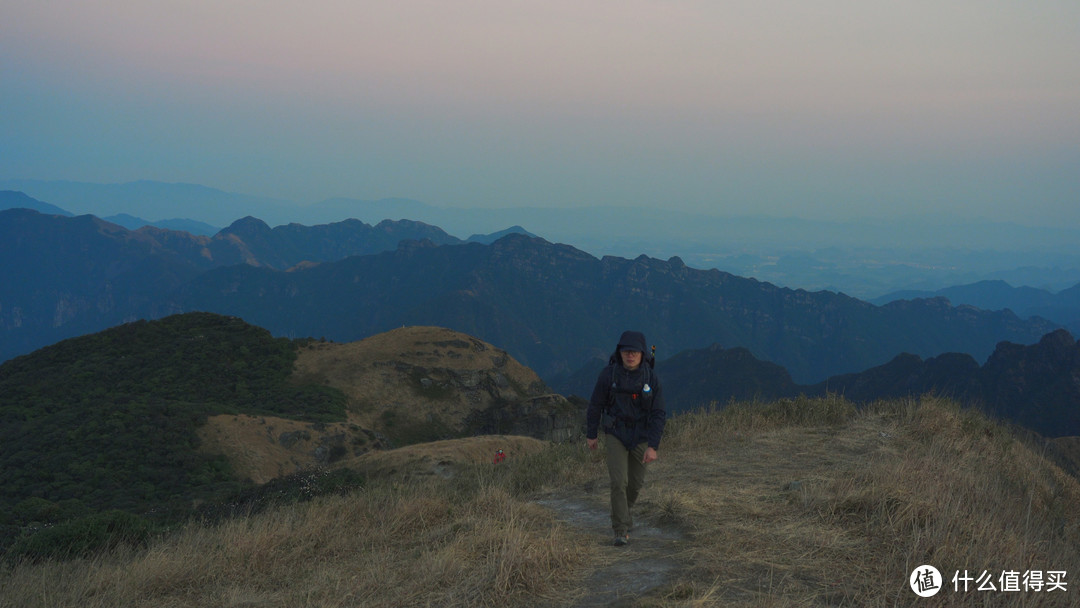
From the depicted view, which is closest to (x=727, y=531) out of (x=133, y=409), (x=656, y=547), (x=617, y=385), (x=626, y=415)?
(x=656, y=547)

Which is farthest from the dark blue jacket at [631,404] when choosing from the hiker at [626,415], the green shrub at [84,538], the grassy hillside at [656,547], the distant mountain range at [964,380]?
the distant mountain range at [964,380]

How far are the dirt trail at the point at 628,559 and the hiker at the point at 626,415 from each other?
27cm

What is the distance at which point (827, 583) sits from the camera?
4984 millimetres

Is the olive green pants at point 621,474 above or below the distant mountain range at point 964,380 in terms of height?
above

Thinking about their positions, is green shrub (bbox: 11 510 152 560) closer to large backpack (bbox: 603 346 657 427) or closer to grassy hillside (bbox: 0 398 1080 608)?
grassy hillside (bbox: 0 398 1080 608)

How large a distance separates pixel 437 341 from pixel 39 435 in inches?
1227

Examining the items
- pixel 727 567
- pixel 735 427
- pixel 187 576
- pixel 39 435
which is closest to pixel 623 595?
pixel 727 567

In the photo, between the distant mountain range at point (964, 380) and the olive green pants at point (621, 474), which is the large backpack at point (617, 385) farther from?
the distant mountain range at point (964, 380)

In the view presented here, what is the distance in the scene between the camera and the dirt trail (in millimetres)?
5195

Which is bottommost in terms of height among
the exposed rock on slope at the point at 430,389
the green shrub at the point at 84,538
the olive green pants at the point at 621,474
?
the exposed rock on slope at the point at 430,389

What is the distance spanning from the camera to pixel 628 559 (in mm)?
6027

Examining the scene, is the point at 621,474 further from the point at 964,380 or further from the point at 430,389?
the point at 964,380

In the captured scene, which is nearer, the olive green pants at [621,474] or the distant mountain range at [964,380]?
the olive green pants at [621,474]

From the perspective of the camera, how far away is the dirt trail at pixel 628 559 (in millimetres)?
5195
